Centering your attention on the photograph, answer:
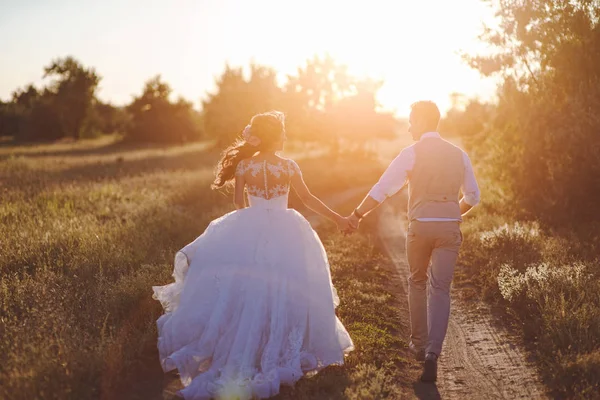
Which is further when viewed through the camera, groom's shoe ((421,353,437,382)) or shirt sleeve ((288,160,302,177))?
shirt sleeve ((288,160,302,177))

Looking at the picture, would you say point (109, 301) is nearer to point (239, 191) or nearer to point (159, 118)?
point (239, 191)

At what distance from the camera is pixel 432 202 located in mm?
5789

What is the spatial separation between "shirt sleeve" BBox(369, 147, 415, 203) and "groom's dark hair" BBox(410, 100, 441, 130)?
373 mm

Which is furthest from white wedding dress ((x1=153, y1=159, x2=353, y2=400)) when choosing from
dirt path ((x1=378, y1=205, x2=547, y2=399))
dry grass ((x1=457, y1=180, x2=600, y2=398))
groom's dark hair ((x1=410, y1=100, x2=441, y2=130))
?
dry grass ((x1=457, y1=180, x2=600, y2=398))

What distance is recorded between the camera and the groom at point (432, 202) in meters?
5.78

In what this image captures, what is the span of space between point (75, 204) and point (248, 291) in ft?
37.6

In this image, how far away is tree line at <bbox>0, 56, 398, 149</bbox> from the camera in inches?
1687

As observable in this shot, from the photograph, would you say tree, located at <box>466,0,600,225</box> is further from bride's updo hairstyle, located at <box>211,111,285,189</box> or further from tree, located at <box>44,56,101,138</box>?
tree, located at <box>44,56,101,138</box>

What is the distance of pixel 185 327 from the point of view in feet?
18.5

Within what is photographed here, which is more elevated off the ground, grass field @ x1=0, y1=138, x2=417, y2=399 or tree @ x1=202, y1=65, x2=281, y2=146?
tree @ x1=202, y1=65, x2=281, y2=146

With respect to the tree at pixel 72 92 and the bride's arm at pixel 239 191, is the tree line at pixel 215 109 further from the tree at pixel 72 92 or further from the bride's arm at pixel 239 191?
the bride's arm at pixel 239 191

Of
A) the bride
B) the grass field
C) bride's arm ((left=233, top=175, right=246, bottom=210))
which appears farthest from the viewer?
bride's arm ((left=233, top=175, right=246, bottom=210))

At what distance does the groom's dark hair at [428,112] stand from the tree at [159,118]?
64.6 metres

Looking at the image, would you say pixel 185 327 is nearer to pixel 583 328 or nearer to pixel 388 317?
pixel 388 317
